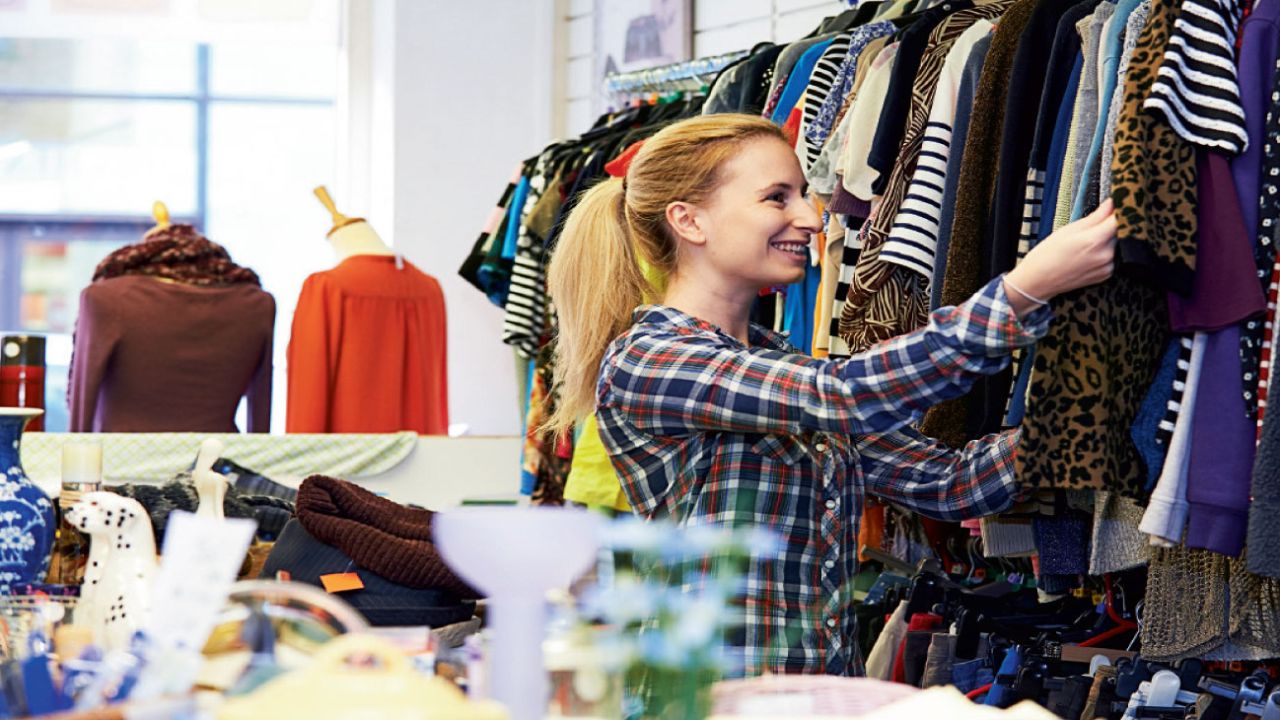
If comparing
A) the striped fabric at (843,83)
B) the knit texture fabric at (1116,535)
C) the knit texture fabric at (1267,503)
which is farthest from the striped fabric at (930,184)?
the knit texture fabric at (1267,503)

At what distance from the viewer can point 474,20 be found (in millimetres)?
6758

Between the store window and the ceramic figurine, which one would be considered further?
the store window

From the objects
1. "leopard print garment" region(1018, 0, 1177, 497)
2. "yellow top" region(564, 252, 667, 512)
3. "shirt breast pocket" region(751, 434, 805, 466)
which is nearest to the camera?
"shirt breast pocket" region(751, 434, 805, 466)

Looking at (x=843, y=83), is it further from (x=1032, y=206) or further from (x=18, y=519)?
(x=18, y=519)

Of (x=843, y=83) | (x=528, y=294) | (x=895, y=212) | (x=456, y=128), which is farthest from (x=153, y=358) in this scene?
(x=895, y=212)

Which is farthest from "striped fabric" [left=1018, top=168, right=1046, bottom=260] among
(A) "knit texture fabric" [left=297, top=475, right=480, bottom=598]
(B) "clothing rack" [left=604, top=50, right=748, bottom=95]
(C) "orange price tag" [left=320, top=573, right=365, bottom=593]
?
(B) "clothing rack" [left=604, top=50, right=748, bottom=95]

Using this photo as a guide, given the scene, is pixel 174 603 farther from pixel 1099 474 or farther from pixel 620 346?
pixel 1099 474

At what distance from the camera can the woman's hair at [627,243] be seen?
7.88 feet

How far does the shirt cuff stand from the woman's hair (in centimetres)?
55

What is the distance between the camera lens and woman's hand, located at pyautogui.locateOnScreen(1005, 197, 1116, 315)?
1982mm

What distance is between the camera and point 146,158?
7.77 m

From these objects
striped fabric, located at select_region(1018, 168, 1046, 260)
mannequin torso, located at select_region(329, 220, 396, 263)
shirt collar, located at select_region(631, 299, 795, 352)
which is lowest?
shirt collar, located at select_region(631, 299, 795, 352)

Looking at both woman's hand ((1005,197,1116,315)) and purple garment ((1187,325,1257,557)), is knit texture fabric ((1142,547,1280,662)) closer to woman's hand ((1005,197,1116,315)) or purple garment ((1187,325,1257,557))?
purple garment ((1187,325,1257,557))

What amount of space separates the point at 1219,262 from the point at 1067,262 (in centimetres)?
35
